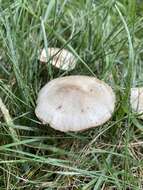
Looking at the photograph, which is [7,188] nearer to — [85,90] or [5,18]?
[85,90]

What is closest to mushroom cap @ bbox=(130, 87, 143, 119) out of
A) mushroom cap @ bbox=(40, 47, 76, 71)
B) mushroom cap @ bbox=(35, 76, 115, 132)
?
mushroom cap @ bbox=(35, 76, 115, 132)

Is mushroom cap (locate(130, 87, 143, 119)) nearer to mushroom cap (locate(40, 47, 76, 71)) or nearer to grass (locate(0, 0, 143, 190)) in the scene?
grass (locate(0, 0, 143, 190))

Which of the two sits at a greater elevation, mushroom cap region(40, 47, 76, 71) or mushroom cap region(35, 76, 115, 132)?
mushroom cap region(40, 47, 76, 71)

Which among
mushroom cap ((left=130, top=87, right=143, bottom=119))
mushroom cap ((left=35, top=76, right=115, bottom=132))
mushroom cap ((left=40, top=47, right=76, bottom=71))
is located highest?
mushroom cap ((left=40, top=47, right=76, bottom=71))

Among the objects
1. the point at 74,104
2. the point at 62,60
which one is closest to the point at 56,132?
the point at 74,104

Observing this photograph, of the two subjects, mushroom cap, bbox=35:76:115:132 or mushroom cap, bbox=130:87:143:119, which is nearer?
mushroom cap, bbox=35:76:115:132
